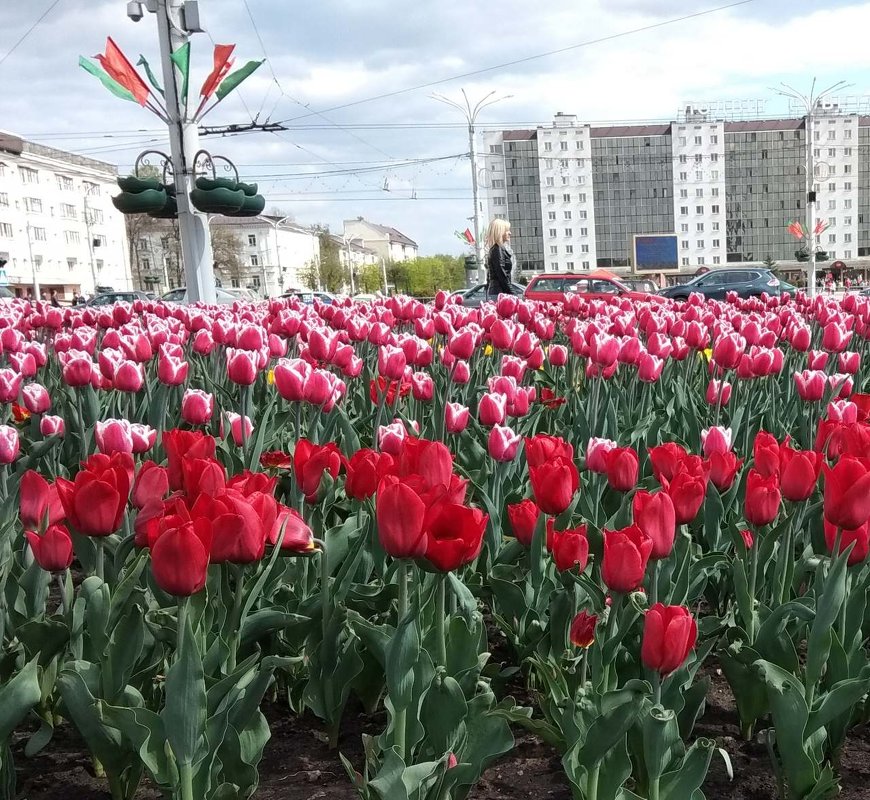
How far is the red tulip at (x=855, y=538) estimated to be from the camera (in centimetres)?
149

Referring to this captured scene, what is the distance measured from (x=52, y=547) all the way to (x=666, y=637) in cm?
101

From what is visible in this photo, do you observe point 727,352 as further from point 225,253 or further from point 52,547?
point 225,253

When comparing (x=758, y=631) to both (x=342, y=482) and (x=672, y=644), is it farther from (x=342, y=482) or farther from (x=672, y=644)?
(x=342, y=482)

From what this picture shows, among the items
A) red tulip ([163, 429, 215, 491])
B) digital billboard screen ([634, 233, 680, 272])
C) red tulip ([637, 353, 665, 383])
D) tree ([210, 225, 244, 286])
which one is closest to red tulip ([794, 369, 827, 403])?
red tulip ([637, 353, 665, 383])

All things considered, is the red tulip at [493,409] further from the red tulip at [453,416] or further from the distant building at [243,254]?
the distant building at [243,254]

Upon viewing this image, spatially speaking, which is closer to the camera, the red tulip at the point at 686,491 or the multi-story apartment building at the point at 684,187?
the red tulip at the point at 686,491

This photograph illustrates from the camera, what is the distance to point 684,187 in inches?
3666

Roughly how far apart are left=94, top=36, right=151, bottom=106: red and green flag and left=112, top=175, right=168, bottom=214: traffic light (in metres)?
1.48

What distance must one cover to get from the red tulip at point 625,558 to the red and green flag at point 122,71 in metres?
9.38

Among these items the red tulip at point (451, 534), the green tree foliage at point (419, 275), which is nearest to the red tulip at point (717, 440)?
the red tulip at point (451, 534)

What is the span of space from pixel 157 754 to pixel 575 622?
693 millimetres

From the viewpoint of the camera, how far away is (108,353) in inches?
111

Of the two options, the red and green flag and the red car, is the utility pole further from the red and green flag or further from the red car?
the red car

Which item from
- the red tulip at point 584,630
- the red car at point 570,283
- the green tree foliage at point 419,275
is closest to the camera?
the red tulip at point 584,630
